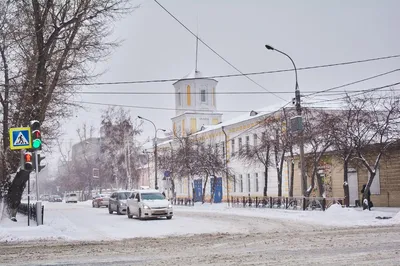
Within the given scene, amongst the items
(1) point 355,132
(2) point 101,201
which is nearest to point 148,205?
(1) point 355,132

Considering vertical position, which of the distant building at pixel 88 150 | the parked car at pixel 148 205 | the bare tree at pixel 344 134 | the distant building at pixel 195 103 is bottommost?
the parked car at pixel 148 205

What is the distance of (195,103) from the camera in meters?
72.6

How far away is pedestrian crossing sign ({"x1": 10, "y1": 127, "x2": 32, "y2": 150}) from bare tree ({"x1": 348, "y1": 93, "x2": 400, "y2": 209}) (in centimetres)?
1771

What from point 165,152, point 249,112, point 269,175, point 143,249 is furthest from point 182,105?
point 143,249

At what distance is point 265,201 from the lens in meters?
40.1

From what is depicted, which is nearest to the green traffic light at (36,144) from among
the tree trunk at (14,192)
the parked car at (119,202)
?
the tree trunk at (14,192)

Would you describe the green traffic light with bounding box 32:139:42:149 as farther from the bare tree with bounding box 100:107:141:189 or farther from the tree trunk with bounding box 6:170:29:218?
the bare tree with bounding box 100:107:141:189

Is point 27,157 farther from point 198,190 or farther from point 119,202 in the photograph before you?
point 198,190

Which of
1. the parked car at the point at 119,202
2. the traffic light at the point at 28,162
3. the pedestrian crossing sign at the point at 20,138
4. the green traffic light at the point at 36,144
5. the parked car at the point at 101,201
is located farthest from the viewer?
the parked car at the point at 101,201

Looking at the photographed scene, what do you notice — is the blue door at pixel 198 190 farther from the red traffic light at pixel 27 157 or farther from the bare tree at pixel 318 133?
the red traffic light at pixel 27 157

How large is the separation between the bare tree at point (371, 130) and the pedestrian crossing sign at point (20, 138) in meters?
17.7

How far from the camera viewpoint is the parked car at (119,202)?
115 feet

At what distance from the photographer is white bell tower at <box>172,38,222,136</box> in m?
71.2

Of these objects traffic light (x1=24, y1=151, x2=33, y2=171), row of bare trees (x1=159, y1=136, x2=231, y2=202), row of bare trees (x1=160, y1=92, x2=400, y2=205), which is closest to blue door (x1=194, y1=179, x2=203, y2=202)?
row of bare trees (x1=159, y1=136, x2=231, y2=202)
